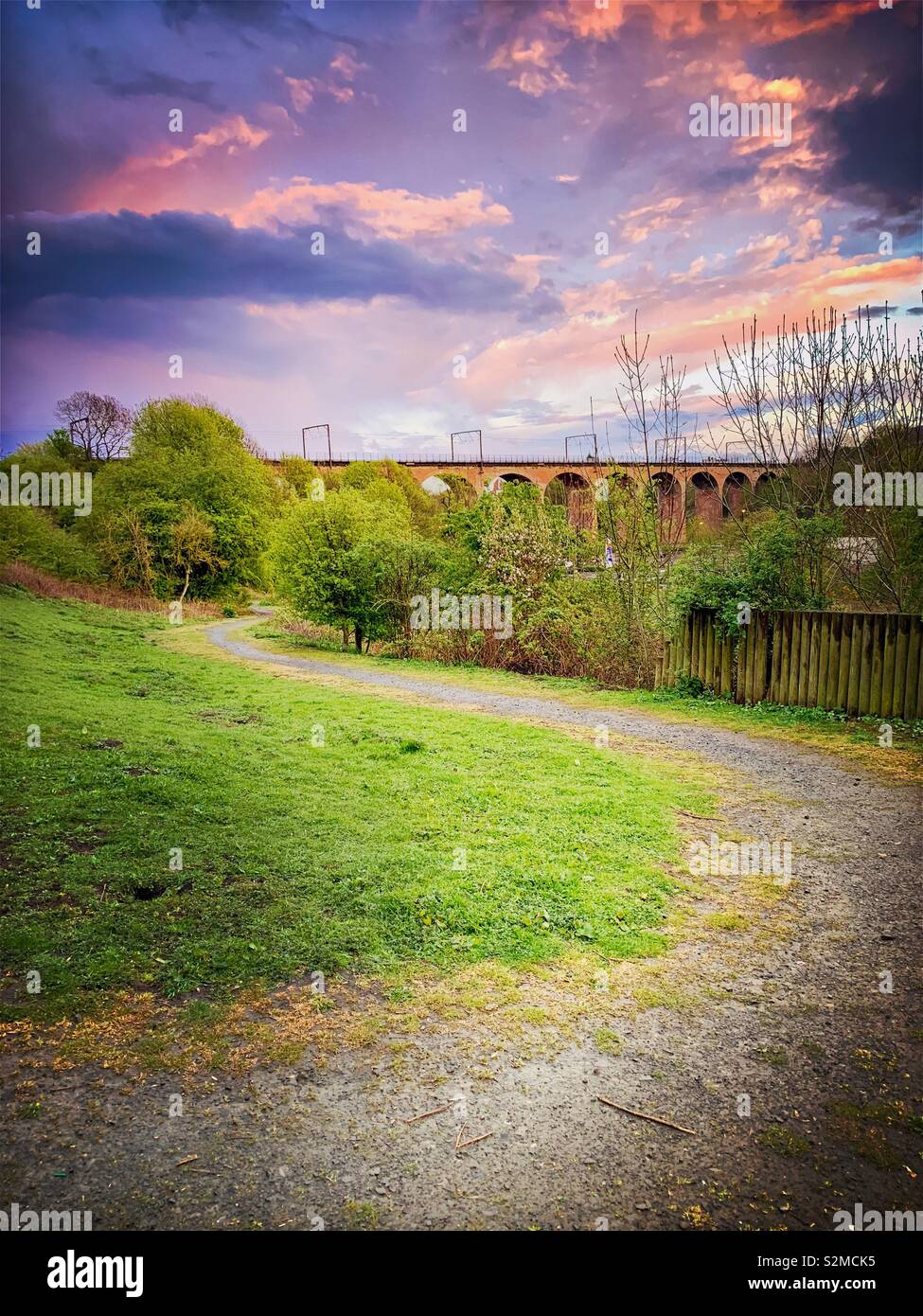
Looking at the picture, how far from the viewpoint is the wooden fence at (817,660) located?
1159 centimetres

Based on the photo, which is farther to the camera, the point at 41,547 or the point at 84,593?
the point at 41,547

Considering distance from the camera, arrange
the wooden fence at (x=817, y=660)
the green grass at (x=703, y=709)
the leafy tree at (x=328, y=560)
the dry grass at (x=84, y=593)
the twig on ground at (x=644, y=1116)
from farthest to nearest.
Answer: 1. the dry grass at (x=84, y=593)
2. the leafy tree at (x=328, y=560)
3. the wooden fence at (x=817, y=660)
4. the green grass at (x=703, y=709)
5. the twig on ground at (x=644, y=1116)

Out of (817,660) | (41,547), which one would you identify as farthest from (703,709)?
(41,547)

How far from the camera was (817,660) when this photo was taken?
40.5 ft


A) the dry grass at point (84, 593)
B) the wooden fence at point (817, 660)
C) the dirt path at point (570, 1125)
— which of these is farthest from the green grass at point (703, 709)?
the dry grass at point (84, 593)

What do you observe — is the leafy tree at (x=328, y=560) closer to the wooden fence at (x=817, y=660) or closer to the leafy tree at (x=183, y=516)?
the wooden fence at (x=817, y=660)

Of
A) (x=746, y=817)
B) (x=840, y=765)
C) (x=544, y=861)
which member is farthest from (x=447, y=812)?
(x=840, y=765)

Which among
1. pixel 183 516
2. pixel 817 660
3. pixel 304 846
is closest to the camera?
pixel 304 846

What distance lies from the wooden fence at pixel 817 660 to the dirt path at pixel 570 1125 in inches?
312

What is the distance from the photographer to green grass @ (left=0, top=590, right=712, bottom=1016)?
4.85 metres

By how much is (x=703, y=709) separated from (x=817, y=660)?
6.73ft

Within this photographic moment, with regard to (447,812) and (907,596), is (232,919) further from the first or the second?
(907,596)

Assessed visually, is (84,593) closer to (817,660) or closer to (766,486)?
(766,486)

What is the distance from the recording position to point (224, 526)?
44.5m
